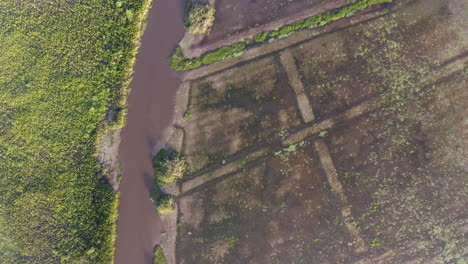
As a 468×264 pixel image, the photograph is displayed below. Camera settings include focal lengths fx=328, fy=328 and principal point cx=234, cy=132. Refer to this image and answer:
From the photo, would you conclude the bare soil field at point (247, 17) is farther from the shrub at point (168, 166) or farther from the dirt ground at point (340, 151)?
the shrub at point (168, 166)

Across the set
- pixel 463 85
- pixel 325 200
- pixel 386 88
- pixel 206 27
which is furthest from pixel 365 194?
pixel 206 27

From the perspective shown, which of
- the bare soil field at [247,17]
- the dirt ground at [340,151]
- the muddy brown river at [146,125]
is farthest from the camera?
the muddy brown river at [146,125]

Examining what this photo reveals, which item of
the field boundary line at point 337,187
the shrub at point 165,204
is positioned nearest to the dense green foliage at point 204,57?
the field boundary line at point 337,187

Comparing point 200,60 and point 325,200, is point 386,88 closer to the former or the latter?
point 325,200

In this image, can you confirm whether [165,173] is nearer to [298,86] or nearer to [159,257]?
[159,257]

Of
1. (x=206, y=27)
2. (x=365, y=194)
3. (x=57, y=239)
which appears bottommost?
(x=365, y=194)

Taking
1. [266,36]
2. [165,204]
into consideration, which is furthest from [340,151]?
[165,204]
